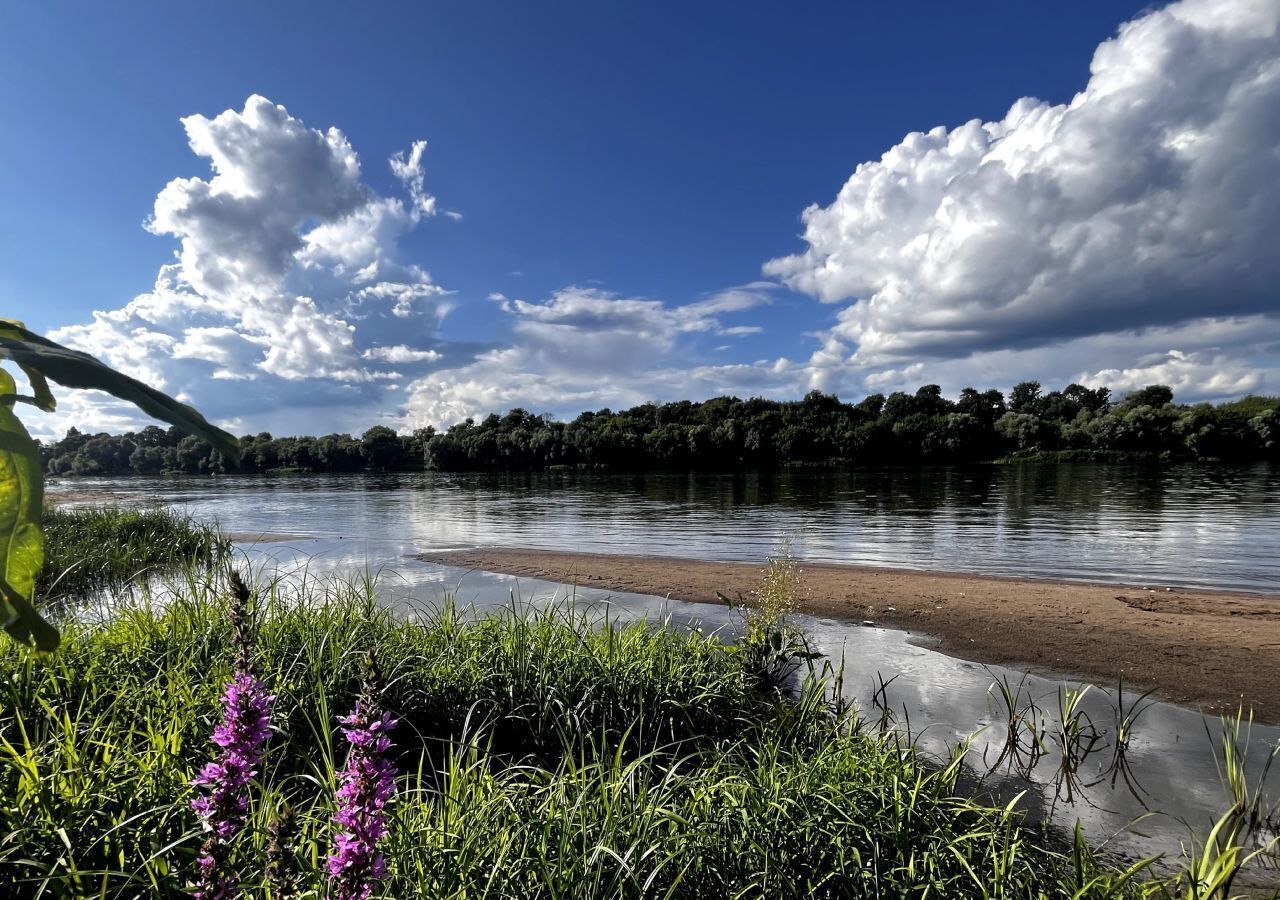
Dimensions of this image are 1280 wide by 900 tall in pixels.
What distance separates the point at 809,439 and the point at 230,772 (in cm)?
11798

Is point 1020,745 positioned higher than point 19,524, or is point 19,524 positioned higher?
point 19,524

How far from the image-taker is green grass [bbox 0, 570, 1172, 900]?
3316 millimetres

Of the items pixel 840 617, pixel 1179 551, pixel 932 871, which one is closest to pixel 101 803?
pixel 932 871

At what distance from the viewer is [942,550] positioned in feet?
69.5

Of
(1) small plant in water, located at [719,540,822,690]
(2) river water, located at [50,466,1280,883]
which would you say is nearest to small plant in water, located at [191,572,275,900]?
(2) river water, located at [50,466,1280,883]

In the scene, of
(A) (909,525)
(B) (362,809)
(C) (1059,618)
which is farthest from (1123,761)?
(A) (909,525)

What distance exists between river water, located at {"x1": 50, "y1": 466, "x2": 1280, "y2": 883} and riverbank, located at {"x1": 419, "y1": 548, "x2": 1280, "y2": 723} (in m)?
0.85

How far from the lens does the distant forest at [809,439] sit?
305 feet

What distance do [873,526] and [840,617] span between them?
16939mm

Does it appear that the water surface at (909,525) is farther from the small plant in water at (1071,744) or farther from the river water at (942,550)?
the small plant in water at (1071,744)

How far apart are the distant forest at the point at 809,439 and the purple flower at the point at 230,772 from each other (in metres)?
99.8

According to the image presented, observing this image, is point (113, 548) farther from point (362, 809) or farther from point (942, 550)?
point (942, 550)

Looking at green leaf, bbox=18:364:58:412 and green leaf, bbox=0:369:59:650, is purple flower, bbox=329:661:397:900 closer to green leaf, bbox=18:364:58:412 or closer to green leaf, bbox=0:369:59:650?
green leaf, bbox=0:369:59:650

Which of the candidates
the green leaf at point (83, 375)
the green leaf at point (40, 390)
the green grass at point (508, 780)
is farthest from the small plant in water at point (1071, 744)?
the green leaf at point (40, 390)
